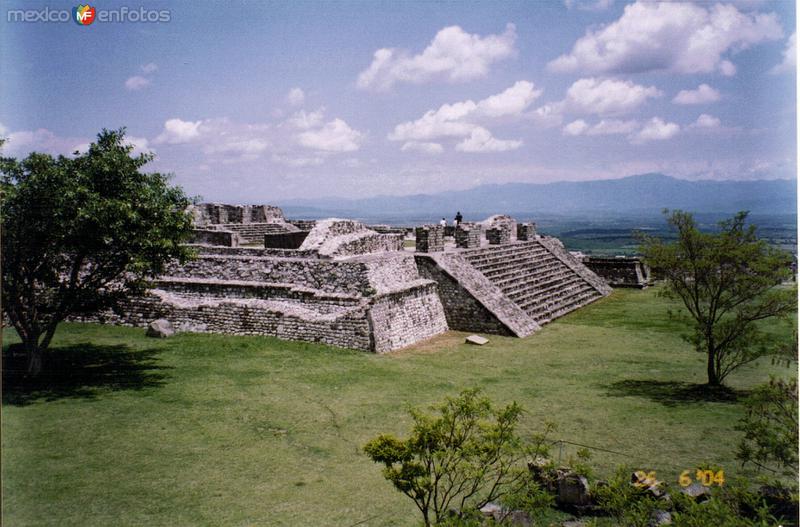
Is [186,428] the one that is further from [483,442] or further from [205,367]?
[483,442]

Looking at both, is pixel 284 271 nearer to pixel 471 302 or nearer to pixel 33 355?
pixel 471 302

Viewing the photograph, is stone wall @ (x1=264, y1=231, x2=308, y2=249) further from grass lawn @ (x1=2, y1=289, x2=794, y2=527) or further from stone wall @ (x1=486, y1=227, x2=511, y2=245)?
stone wall @ (x1=486, y1=227, x2=511, y2=245)

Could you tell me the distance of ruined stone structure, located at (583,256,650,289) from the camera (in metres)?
27.8

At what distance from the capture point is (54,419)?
9.41 metres

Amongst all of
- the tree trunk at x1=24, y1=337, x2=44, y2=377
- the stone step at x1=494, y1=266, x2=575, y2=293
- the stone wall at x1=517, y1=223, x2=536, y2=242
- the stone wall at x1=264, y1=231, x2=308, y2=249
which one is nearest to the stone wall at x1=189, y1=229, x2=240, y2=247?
the stone wall at x1=264, y1=231, x2=308, y2=249

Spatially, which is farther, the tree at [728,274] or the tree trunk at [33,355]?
the tree trunk at [33,355]

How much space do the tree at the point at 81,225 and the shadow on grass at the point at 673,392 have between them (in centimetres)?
965

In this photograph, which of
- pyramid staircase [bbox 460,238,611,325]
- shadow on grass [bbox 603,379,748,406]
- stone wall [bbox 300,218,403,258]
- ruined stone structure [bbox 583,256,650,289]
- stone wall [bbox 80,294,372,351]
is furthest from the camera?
ruined stone structure [bbox 583,256,650,289]

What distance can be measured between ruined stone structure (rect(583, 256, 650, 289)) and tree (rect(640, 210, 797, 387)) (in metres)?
16.2

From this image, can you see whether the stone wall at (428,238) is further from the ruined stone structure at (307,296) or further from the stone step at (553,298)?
the stone step at (553,298)

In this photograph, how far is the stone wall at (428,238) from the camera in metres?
19.0

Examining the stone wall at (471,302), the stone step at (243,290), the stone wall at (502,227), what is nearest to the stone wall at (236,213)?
the stone wall at (502,227)

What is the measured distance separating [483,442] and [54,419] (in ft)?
23.9

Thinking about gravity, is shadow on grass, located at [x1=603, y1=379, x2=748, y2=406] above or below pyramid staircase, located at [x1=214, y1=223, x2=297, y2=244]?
below
